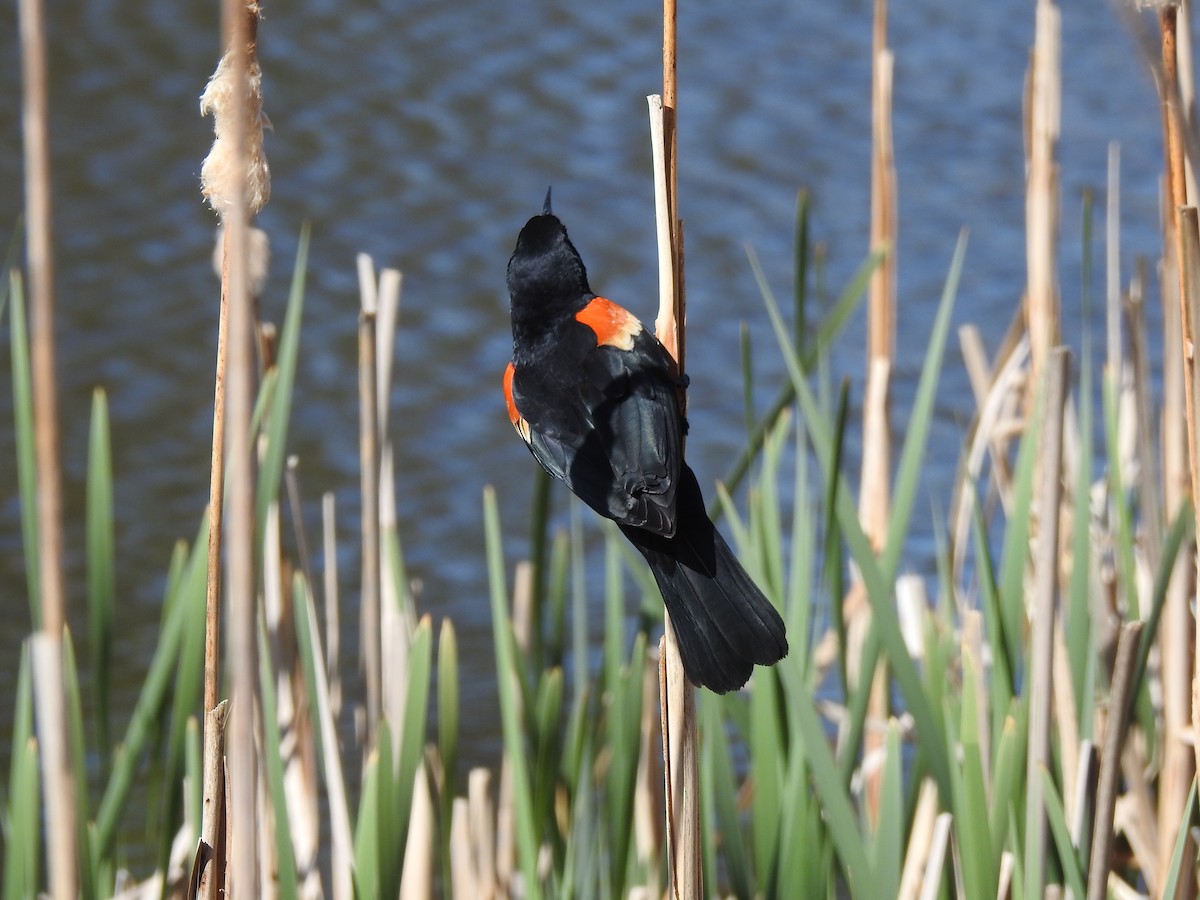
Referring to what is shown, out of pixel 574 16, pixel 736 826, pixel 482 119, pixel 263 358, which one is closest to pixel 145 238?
pixel 482 119

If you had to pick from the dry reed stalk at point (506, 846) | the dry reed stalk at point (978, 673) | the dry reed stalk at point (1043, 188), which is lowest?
the dry reed stalk at point (506, 846)

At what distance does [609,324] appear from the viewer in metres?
1.75

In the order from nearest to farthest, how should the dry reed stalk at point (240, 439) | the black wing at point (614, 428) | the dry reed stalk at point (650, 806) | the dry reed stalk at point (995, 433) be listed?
the dry reed stalk at point (240, 439) < the black wing at point (614, 428) < the dry reed stalk at point (650, 806) < the dry reed stalk at point (995, 433)

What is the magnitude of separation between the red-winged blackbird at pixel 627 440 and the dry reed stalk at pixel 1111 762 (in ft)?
1.40

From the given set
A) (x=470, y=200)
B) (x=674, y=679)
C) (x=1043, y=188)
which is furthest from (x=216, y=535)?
(x=470, y=200)

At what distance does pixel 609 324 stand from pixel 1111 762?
0.75 meters

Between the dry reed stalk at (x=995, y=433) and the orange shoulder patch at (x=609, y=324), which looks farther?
the dry reed stalk at (x=995, y=433)

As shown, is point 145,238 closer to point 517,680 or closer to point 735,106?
point 735,106

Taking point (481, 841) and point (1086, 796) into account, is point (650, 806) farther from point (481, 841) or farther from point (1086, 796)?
point (1086, 796)

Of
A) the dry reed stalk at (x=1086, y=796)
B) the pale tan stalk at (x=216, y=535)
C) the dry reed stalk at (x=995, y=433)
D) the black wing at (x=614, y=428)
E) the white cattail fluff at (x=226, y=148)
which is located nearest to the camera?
the white cattail fluff at (x=226, y=148)

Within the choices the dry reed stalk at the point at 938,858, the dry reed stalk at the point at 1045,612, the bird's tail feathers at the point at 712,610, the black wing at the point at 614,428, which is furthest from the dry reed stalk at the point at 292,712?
the dry reed stalk at the point at 1045,612

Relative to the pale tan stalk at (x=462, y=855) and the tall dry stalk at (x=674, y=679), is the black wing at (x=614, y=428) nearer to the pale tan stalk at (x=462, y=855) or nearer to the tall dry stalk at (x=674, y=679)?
the tall dry stalk at (x=674, y=679)

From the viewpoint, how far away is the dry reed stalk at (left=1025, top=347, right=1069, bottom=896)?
1.56 meters

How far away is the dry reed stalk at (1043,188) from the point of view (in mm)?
2129
